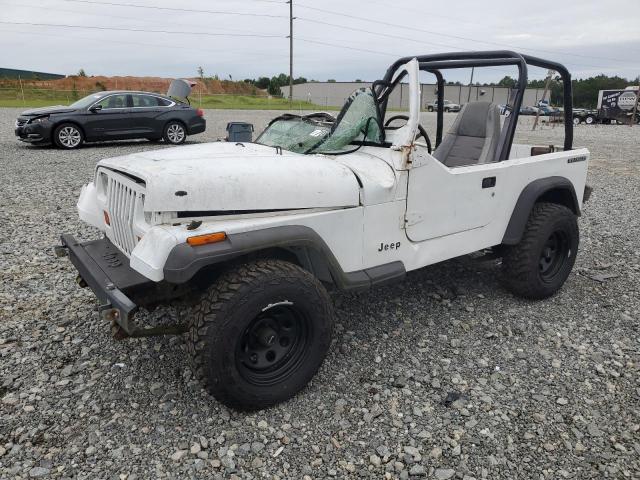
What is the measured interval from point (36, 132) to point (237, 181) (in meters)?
11.7

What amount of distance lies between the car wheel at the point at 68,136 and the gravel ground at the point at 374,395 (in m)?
8.68

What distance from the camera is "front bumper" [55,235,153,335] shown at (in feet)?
8.29

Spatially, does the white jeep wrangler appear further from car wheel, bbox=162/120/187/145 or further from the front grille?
car wheel, bbox=162/120/187/145

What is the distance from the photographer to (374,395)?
3027 mm

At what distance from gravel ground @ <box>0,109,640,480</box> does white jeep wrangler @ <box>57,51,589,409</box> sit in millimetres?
290

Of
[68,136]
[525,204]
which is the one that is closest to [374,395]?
[525,204]

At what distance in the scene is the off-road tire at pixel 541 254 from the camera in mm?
4090

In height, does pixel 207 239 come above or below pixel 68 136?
above

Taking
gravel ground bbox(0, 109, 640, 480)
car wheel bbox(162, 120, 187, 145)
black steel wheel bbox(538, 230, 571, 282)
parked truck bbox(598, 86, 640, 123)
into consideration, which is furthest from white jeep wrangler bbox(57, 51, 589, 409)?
parked truck bbox(598, 86, 640, 123)

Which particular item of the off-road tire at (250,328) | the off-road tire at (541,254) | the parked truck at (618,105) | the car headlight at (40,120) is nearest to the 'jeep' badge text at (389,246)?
the off-road tire at (250,328)

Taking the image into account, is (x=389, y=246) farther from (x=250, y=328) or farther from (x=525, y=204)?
(x=525, y=204)

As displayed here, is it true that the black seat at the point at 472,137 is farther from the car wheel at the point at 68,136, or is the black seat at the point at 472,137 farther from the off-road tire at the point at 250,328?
the car wheel at the point at 68,136

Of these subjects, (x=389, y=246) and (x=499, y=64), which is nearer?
(x=389, y=246)

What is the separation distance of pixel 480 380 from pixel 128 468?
2.11 meters
